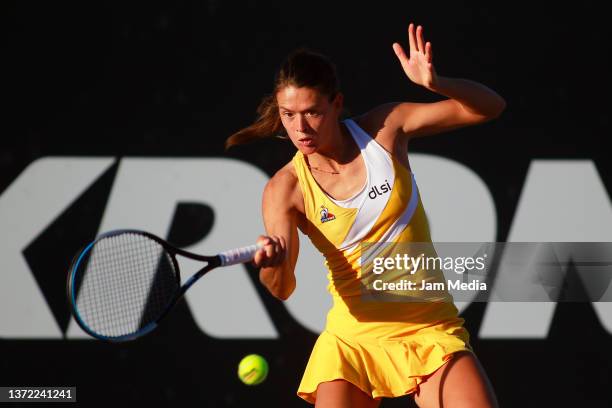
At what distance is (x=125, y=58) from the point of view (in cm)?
499

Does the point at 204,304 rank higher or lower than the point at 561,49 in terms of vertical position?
lower

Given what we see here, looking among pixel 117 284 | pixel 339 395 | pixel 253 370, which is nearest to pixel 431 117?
pixel 339 395

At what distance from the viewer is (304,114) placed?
10.8 feet

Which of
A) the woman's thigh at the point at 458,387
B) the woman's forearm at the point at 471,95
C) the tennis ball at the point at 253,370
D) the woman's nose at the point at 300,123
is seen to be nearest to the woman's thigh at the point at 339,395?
the woman's thigh at the point at 458,387

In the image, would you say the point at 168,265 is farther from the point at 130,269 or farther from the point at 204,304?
the point at 130,269

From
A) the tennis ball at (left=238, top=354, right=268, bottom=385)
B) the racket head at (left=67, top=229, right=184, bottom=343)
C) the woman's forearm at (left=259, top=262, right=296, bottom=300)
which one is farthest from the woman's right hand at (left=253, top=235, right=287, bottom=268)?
the tennis ball at (left=238, top=354, right=268, bottom=385)

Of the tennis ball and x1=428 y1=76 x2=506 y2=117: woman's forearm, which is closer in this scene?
x1=428 y1=76 x2=506 y2=117: woman's forearm

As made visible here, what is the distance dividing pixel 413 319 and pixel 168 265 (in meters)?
1.71

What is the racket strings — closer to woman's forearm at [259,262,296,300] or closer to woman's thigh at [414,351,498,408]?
woman's forearm at [259,262,296,300]

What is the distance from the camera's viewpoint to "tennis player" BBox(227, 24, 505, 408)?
10.7 feet

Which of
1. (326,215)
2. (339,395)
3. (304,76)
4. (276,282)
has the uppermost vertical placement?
(304,76)

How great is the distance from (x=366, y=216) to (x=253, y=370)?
1377 mm

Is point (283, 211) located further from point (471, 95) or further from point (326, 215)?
point (471, 95)

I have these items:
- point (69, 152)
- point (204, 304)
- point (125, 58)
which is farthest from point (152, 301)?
point (125, 58)
